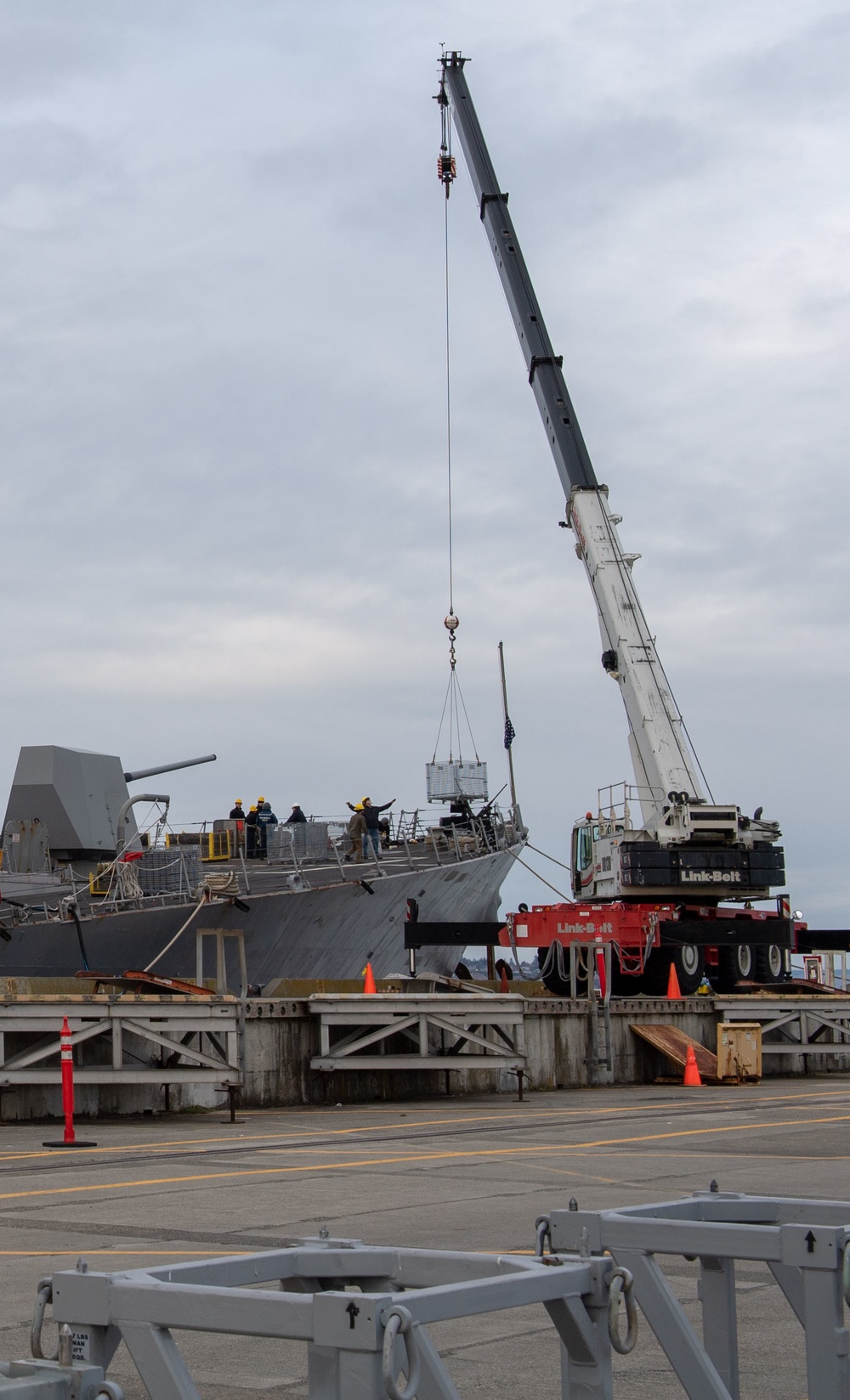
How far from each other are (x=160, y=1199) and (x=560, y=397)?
25885 millimetres

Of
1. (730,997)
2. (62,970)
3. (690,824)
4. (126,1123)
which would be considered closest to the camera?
(126,1123)

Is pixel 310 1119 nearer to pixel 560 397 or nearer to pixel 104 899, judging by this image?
pixel 104 899

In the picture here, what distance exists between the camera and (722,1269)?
160 inches

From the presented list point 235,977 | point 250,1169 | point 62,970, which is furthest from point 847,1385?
point 235,977

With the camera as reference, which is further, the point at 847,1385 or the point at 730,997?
the point at 730,997

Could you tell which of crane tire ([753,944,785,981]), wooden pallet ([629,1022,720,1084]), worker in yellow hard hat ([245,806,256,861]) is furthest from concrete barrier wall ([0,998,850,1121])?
worker in yellow hard hat ([245,806,256,861])

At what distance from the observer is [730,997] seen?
79.0 feet

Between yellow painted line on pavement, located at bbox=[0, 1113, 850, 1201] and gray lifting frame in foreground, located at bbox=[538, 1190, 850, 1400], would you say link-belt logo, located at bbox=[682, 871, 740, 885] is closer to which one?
yellow painted line on pavement, located at bbox=[0, 1113, 850, 1201]

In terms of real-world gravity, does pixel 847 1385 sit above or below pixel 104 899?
below

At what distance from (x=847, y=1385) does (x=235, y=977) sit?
31.9m

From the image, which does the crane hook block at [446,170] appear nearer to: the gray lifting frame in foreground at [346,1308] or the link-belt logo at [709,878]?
the link-belt logo at [709,878]

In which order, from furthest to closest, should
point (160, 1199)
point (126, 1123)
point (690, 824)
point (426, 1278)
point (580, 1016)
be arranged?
point (690, 824) < point (580, 1016) < point (126, 1123) < point (160, 1199) < point (426, 1278)

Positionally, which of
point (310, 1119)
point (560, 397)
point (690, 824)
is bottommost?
point (310, 1119)

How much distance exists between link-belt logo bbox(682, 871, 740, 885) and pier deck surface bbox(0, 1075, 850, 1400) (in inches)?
363
